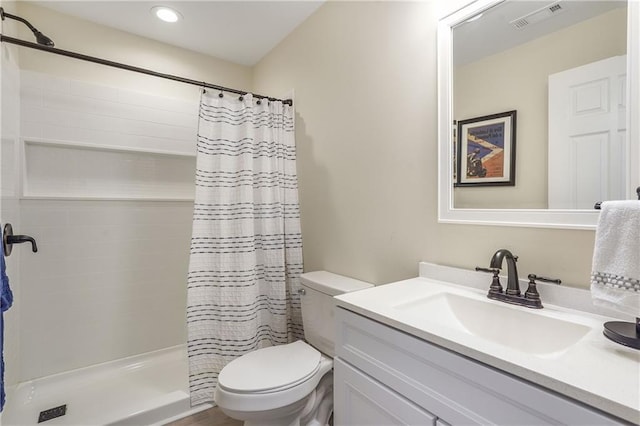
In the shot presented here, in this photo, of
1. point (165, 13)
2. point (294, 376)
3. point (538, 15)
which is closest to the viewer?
point (538, 15)

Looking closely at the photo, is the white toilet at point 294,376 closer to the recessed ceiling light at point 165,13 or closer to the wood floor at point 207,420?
the wood floor at point 207,420

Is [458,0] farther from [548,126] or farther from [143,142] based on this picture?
[143,142]

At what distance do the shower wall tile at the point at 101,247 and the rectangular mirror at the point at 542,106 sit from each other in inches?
81.8

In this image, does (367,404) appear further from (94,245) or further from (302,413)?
(94,245)

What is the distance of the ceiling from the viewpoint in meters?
1.91

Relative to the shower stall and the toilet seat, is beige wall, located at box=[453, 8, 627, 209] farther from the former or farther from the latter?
the shower stall

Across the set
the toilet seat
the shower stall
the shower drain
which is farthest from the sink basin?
the shower drain

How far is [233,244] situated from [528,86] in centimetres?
158

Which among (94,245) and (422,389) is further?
(94,245)

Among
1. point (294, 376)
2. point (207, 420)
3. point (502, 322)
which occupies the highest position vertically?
point (502, 322)

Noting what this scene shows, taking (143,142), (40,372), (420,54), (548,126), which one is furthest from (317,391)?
(143,142)

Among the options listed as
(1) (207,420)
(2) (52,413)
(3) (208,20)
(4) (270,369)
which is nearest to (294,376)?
(4) (270,369)

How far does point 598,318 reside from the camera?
838mm

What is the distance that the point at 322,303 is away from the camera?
1.61 meters
